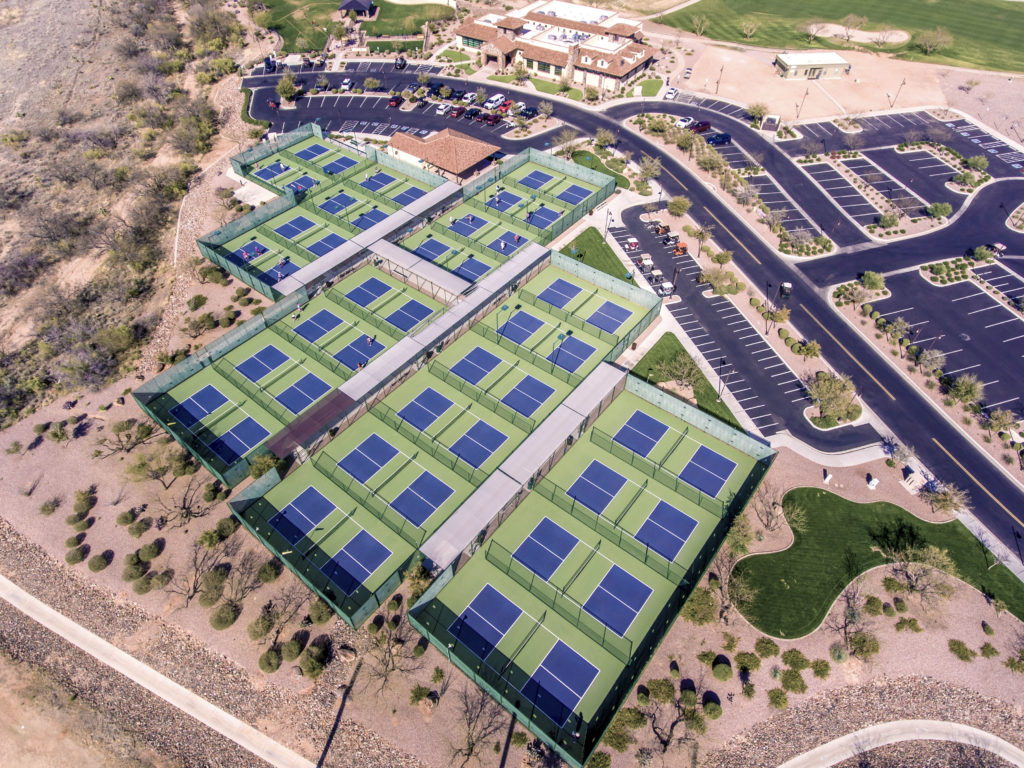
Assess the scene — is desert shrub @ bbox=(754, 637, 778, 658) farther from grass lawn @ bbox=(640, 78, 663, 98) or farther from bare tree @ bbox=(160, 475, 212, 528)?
grass lawn @ bbox=(640, 78, 663, 98)

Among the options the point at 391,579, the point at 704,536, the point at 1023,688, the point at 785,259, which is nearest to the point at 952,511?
the point at 1023,688

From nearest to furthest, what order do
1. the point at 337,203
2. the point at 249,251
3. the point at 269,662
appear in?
the point at 269,662, the point at 249,251, the point at 337,203

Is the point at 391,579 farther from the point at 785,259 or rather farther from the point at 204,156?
the point at 204,156

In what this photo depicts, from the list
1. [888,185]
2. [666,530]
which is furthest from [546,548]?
[888,185]

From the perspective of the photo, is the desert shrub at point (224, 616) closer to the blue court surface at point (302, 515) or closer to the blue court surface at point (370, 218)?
the blue court surface at point (302, 515)

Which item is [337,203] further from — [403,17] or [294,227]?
[403,17]
